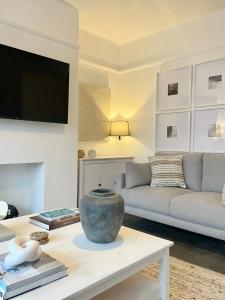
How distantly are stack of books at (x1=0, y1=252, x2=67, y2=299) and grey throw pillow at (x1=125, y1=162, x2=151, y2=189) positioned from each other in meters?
1.92

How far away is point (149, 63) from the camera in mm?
3912

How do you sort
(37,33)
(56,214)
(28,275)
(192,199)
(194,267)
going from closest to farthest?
(28,275) → (56,214) → (194,267) → (192,199) → (37,33)

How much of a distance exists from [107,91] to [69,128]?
1317 mm

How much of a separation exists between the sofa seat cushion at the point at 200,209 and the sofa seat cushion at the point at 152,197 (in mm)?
87

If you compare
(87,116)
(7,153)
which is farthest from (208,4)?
(7,153)

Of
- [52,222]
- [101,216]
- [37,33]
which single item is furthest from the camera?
[37,33]

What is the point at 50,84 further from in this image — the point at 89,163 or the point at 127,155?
the point at 127,155

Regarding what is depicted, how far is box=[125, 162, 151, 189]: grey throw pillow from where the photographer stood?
292cm

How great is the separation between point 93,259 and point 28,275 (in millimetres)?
305

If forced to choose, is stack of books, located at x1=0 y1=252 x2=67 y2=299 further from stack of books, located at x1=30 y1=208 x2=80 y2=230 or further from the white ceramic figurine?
stack of books, located at x1=30 y1=208 x2=80 y2=230

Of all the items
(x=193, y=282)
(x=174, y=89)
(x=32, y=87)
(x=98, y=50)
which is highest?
(x=98, y=50)

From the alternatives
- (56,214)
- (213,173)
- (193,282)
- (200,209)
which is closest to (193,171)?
(213,173)

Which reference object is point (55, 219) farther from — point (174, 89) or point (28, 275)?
point (174, 89)

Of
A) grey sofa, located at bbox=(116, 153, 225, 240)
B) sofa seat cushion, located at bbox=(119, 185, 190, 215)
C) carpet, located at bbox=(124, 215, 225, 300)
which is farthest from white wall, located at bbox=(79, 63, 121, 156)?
carpet, located at bbox=(124, 215, 225, 300)
